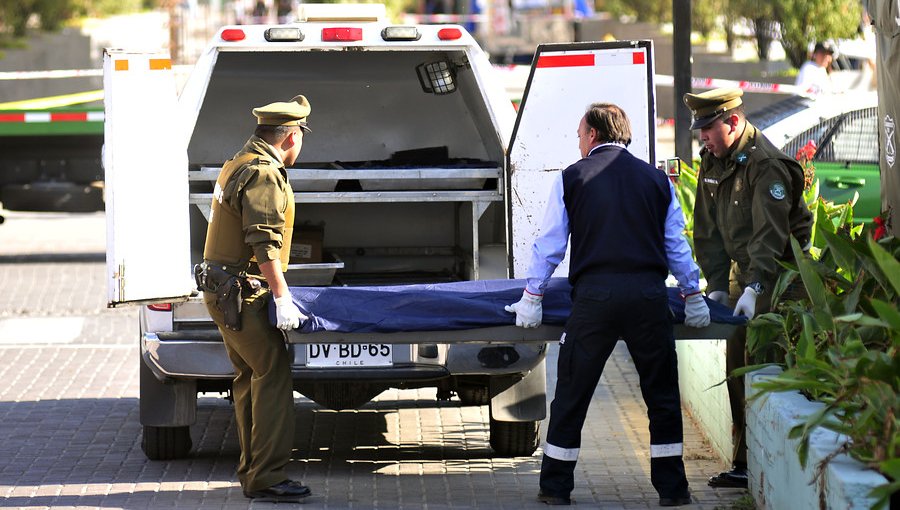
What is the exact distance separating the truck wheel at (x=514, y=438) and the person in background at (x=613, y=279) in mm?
1094

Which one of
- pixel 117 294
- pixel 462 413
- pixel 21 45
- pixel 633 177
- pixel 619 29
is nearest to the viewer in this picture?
pixel 633 177

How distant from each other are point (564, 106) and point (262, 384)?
1.89 m

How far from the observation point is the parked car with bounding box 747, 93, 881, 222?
11.2 meters

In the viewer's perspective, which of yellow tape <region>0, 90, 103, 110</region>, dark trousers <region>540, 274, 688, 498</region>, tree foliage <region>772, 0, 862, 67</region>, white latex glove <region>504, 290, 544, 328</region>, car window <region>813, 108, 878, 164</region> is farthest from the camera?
tree foliage <region>772, 0, 862, 67</region>

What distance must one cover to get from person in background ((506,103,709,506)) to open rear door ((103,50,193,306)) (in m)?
1.57

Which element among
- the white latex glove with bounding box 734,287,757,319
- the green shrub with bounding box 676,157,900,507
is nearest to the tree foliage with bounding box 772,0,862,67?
the green shrub with bounding box 676,157,900,507

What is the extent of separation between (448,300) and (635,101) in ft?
4.70

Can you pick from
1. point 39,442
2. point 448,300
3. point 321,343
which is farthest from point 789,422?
point 39,442

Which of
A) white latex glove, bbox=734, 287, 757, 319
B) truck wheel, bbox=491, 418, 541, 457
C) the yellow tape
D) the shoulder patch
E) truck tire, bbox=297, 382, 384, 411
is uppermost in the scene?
the shoulder patch

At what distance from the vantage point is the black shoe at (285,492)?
20.3 feet

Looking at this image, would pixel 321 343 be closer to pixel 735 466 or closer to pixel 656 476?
pixel 656 476

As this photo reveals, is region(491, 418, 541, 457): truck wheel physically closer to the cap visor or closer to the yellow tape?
the cap visor

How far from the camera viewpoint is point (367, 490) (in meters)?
6.49

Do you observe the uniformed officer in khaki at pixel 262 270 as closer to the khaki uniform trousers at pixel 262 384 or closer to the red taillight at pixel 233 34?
the khaki uniform trousers at pixel 262 384
